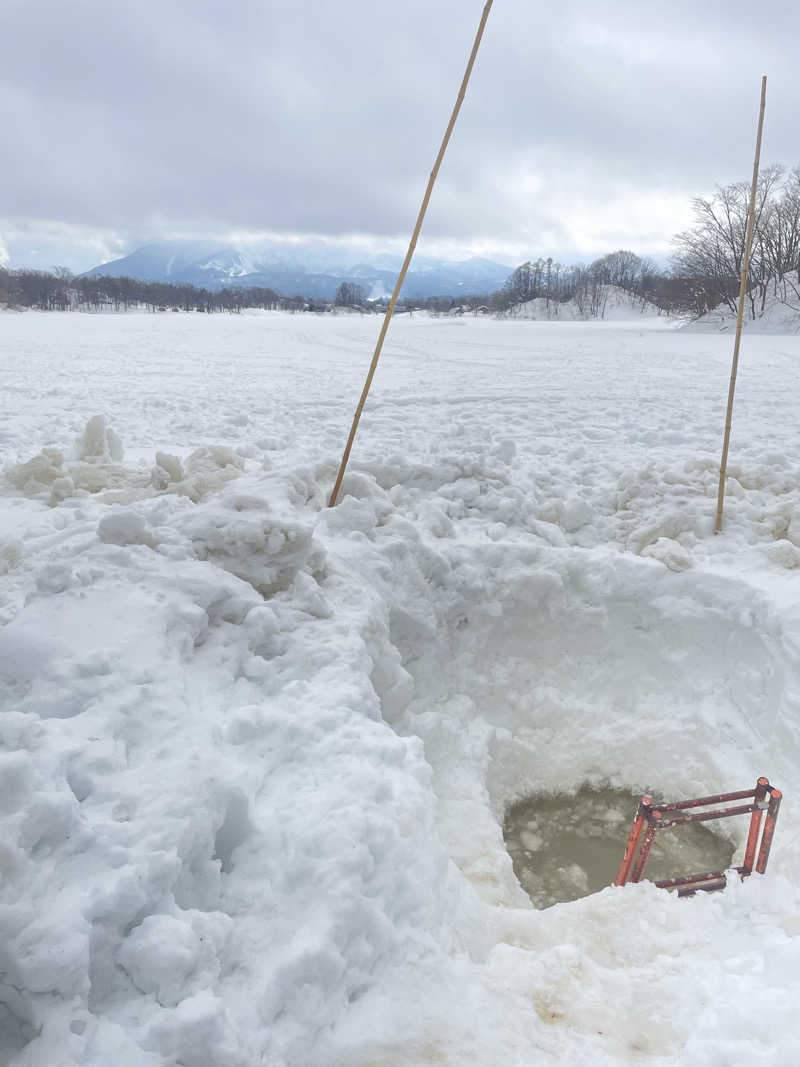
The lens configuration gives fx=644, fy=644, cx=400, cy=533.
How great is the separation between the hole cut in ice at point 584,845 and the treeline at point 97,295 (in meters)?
62.2

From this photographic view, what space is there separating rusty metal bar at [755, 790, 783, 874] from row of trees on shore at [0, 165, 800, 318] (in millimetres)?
29777

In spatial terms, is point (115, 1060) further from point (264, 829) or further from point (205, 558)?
point (205, 558)

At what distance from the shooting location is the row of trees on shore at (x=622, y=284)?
32469 millimetres

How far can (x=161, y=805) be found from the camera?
2223 mm

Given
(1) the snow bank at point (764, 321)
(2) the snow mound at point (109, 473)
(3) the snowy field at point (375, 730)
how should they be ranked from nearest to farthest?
(3) the snowy field at point (375, 730) → (2) the snow mound at point (109, 473) → (1) the snow bank at point (764, 321)

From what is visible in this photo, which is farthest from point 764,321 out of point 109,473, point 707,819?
point 707,819

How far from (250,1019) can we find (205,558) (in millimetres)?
2412

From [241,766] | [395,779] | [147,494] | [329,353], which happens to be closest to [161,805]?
[241,766]

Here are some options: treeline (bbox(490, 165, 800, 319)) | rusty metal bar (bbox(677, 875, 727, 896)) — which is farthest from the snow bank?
rusty metal bar (bbox(677, 875, 727, 896))

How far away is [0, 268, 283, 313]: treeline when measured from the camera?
6125cm

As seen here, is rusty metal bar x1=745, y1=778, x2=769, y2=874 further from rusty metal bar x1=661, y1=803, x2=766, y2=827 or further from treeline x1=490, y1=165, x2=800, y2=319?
treeline x1=490, y1=165, x2=800, y2=319

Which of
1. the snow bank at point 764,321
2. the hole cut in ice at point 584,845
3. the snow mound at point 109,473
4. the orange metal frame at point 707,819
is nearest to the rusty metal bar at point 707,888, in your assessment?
the orange metal frame at point 707,819

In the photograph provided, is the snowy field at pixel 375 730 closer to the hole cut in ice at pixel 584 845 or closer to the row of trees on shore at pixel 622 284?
the hole cut in ice at pixel 584 845

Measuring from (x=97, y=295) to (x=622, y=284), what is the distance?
2236 inches
